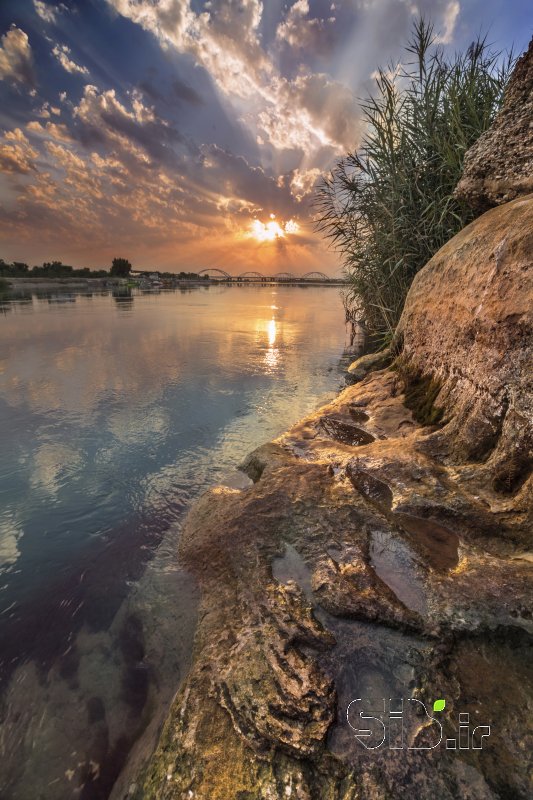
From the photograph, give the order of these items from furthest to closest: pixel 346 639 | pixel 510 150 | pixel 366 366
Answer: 1. pixel 366 366
2. pixel 510 150
3. pixel 346 639

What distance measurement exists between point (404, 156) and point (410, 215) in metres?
1.36

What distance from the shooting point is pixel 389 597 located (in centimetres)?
231

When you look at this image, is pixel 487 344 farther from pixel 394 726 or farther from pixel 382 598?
pixel 394 726

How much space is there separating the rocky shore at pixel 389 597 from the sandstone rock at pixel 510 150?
7cm

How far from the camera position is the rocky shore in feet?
5.29

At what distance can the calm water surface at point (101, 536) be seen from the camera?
7.38 ft

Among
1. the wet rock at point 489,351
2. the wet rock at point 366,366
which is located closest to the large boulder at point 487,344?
the wet rock at point 489,351

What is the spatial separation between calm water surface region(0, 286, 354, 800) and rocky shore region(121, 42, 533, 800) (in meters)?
0.39

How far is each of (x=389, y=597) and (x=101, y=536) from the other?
319cm

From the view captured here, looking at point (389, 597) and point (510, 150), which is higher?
point (510, 150)

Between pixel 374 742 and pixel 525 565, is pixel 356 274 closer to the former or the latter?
pixel 525 565

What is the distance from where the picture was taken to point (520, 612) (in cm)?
204

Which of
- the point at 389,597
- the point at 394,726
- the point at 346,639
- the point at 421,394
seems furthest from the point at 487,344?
the point at 394,726

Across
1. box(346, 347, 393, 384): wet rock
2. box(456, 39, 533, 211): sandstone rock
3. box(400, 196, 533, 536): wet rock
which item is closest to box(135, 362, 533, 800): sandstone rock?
box(400, 196, 533, 536): wet rock
